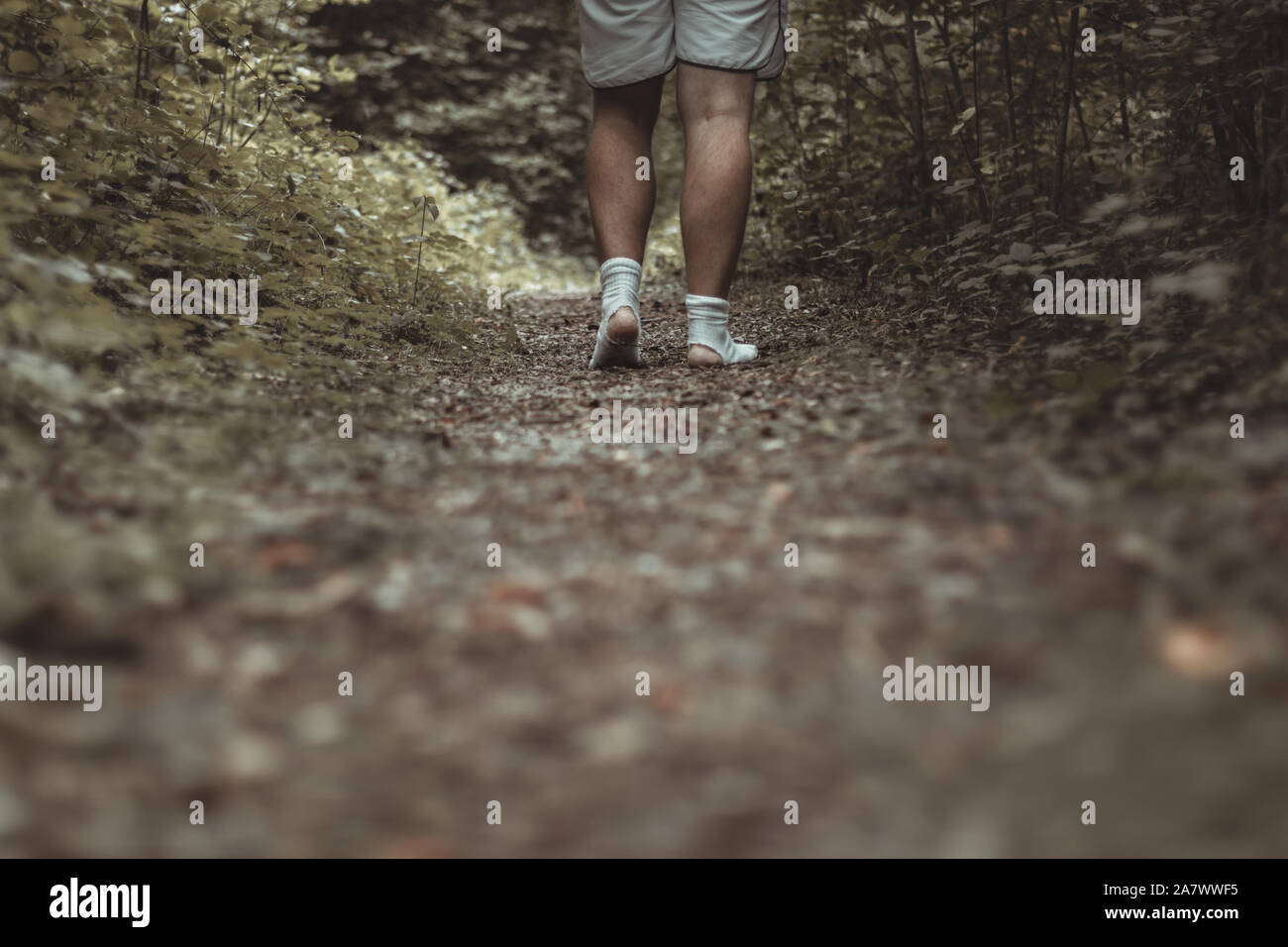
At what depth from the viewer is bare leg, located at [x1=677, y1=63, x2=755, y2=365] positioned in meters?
3.28

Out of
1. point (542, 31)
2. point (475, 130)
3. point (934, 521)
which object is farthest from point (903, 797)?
point (542, 31)

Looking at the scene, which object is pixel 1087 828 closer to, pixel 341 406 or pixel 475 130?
pixel 341 406

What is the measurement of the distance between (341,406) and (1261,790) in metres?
2.17

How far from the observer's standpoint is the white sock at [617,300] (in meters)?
3.38

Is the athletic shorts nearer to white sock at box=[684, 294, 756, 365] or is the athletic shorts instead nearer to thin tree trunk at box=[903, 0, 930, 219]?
white sock at box=[684, 294, 756, 365]

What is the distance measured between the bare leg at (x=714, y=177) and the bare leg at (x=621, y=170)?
7.8 inches

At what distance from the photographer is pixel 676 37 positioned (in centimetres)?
330
